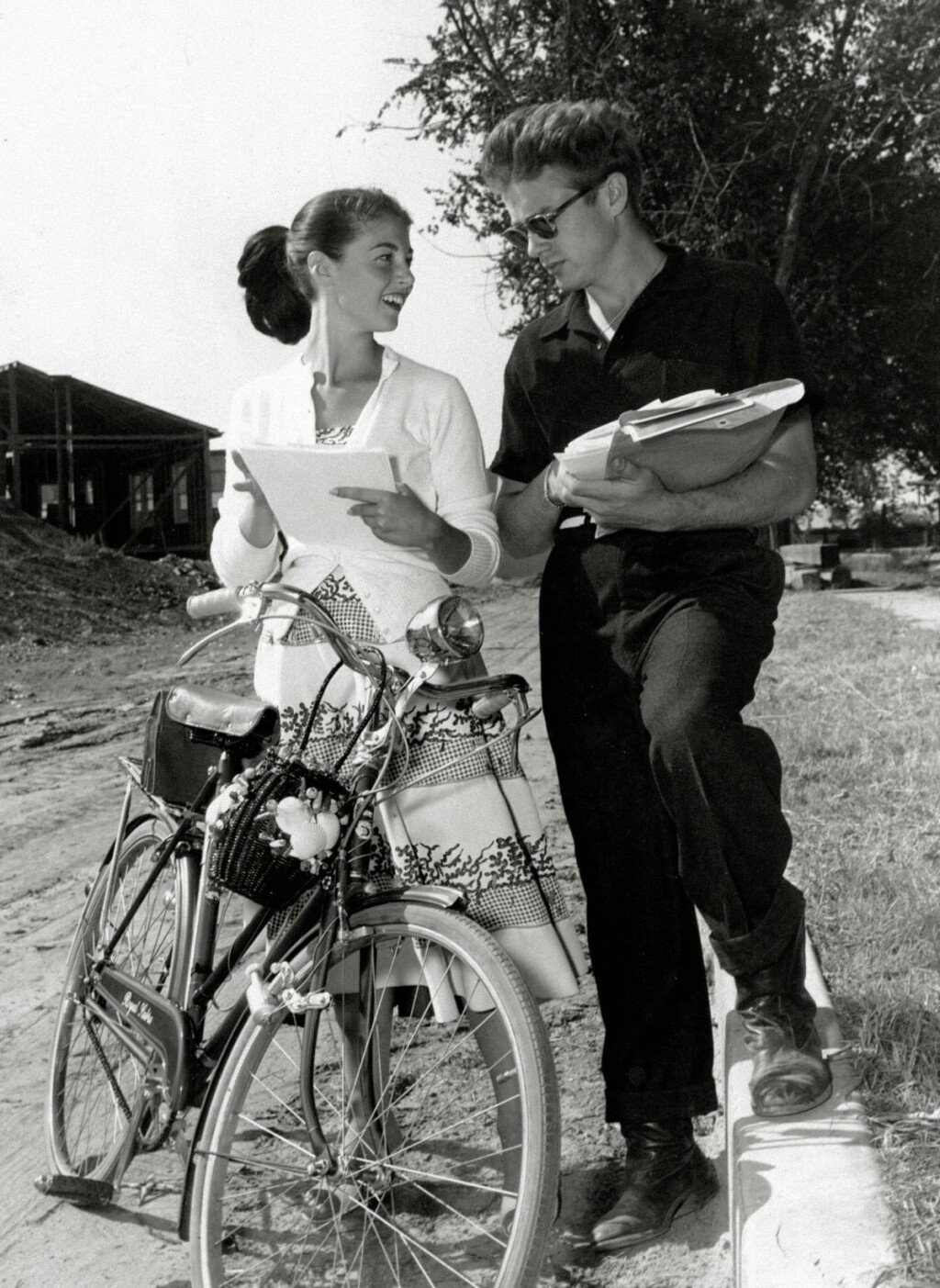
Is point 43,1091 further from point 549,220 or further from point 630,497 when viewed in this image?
point 549,220

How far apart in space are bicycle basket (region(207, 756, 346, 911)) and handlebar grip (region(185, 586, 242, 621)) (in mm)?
353

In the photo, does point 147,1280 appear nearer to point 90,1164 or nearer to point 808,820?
point 90,1164

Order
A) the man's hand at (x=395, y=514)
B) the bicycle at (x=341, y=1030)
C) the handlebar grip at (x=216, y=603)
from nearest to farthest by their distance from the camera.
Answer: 1. the bicycle at (x=341, y=1030)
2. the man's hand at (x=395, y=514)
3. the handlebar grip at (x=216, y=603)

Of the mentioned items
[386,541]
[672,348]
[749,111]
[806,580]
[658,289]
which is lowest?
[806,580]

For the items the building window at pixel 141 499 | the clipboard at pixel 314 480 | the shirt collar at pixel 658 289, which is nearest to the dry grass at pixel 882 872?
the clipboard at pixel 314 480

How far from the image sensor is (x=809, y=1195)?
2416mm

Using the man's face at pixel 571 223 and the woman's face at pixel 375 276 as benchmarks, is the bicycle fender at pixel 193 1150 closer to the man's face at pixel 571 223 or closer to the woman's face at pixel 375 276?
the woman's face at pixel 375 276

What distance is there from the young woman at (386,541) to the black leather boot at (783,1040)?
368mm

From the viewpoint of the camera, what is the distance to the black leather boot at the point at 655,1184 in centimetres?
275

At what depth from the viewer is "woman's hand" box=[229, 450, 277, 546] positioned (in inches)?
113

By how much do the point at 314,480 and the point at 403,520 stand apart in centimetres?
19

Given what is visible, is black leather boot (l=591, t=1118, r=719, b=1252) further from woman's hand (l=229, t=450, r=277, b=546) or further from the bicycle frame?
woman's hand (l=229, t=450, r=277, b=546)

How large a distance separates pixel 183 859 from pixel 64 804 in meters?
4.33

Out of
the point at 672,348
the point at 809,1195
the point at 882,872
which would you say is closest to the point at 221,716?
the point at 672,348
